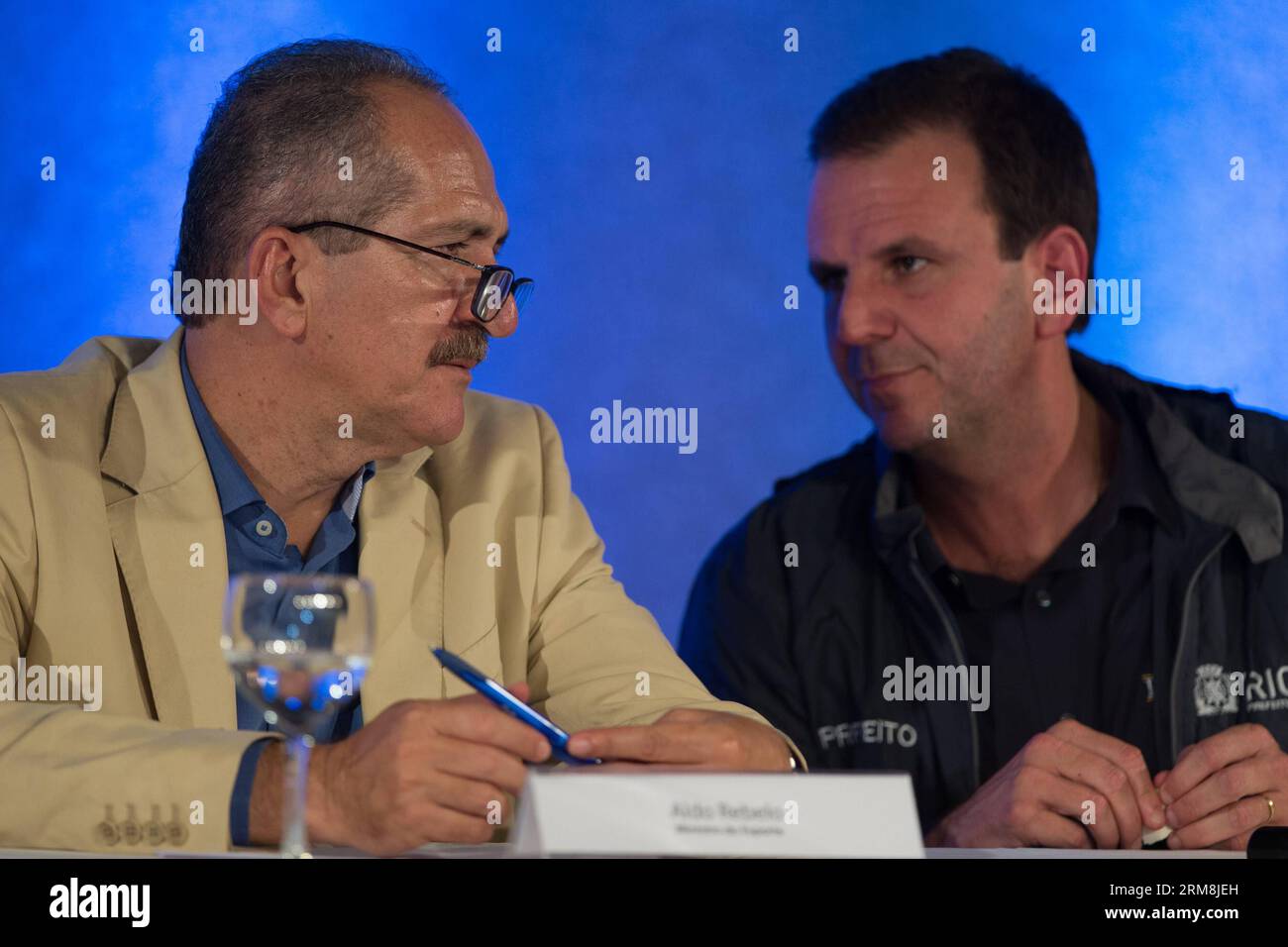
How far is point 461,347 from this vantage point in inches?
93.7

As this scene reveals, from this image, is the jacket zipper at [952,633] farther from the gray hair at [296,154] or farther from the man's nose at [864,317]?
the gray hair at [296,154]

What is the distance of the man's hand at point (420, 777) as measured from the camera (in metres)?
1.54

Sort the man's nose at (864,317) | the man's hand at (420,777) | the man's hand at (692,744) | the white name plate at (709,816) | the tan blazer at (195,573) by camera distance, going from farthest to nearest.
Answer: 1. the man's nose at (864,317)
2. the tan blazer at (195,573)
3. the man's hand at (692,744)
4. the man's hand at (420,777)
5. the white name plate at (709,816)

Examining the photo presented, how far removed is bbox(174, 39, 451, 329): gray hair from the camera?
93.0 inches

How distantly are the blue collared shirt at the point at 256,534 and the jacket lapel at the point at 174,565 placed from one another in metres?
0.06

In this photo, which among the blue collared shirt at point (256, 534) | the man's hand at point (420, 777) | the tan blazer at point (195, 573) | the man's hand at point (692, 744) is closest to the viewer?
the man's hand at point (420, 777)

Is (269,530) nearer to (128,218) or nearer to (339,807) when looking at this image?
(339,807)

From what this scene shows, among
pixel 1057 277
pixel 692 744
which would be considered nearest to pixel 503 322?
pixel 692 744

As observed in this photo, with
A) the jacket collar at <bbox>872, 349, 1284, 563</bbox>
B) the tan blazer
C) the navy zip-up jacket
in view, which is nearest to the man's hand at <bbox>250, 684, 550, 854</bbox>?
the tan blazer

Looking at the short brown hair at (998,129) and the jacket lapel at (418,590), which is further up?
the short brown hair at (998,129)

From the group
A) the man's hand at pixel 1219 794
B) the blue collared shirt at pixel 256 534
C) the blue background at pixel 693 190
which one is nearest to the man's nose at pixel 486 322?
the blue collared shirt at pixel 256 534

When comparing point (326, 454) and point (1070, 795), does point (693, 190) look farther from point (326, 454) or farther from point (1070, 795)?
point (1070, 795)

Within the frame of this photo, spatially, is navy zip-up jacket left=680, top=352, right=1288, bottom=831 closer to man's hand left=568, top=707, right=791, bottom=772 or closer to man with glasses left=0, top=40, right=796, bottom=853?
man with glasses left=0, top=40, right=796, bottom=853
